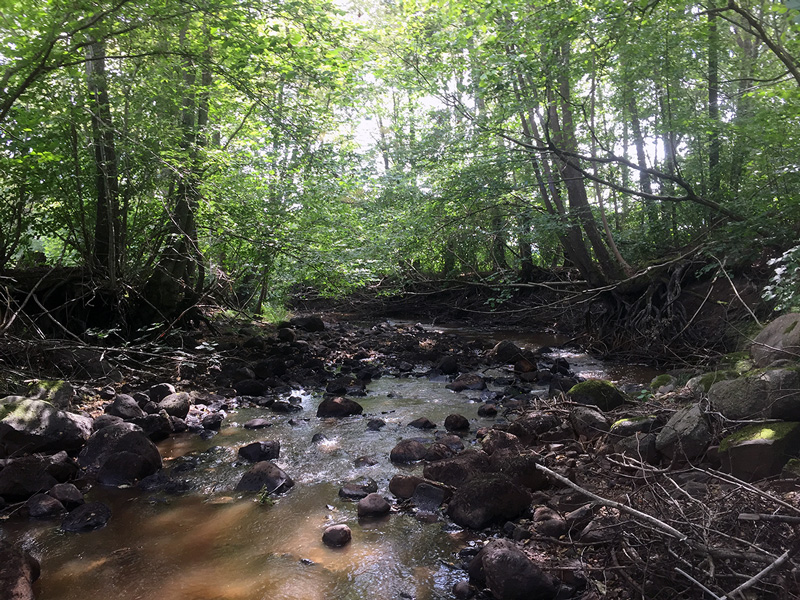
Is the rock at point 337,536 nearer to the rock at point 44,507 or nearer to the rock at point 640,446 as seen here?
the rock at point 44,507

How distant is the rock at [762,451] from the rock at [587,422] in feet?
4.20

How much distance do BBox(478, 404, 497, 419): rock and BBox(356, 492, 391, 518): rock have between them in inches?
114

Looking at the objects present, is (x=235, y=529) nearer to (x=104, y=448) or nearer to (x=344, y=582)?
(x=344, y=582)

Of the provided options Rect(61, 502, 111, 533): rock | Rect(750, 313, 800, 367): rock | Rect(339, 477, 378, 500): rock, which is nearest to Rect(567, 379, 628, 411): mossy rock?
Rect(750, 313, 800, 367): rock

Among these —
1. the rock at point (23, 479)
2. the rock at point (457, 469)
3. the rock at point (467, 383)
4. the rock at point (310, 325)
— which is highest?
the rock at point (310, 325)

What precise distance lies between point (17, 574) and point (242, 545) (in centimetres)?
133

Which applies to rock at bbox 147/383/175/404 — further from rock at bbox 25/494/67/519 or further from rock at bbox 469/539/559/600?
rock at bbox 469/539/559/600

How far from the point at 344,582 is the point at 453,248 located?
41.0 feet

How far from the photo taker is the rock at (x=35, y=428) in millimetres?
4918

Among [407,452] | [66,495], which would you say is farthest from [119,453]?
[407,452]

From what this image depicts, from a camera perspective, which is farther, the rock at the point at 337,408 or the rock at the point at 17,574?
the rock at the point at 337,408

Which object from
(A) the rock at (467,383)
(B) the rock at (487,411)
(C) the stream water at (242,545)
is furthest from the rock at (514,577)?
(A) the rock at (467,383)

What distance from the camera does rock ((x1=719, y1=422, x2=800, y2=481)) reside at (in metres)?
3.73

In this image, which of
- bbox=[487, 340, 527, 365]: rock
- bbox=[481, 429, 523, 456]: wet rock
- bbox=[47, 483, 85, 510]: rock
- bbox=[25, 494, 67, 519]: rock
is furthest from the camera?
bbox=[487, 340, 527, 365]: rock
